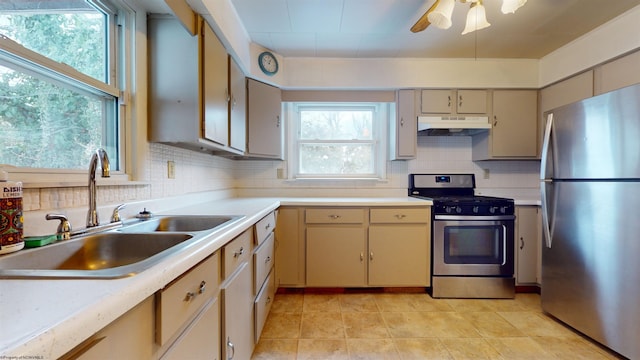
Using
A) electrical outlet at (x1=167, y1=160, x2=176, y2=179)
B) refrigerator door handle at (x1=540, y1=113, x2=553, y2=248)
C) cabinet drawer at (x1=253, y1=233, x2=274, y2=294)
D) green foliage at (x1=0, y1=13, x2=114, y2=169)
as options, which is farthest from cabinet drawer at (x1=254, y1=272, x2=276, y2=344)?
refrigerator door handle at (x1=540, y1=113, x2=553, y2=248)

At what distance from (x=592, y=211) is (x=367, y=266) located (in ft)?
5.30

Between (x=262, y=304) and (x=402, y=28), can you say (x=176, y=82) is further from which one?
(x=402, y=28)

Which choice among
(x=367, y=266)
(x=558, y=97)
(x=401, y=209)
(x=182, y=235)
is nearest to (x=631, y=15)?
(x=558, y=97)

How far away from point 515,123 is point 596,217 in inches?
53.2

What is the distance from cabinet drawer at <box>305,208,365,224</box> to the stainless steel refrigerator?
141cm

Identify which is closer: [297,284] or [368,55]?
[297,284]

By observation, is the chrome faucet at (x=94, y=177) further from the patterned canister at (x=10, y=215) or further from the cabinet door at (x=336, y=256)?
the cabinet door at (x=336, y=256)

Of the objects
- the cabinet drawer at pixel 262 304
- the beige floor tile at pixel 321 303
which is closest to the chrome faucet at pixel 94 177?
the cabinet drawer at pixel 262 304

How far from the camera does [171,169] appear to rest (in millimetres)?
1711

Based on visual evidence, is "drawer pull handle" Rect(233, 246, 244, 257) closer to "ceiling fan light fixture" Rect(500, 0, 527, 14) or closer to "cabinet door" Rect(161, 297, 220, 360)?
"cabinet door" Rect(161, 297, 220, 360)

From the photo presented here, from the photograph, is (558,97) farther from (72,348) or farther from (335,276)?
(72,348)

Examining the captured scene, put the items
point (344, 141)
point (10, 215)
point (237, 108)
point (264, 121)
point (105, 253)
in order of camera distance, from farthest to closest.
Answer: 1. point (344, 141)
2. point (264, 121)
3. point (237, 108)
4. point (105, 253)
5. point (10, 215)

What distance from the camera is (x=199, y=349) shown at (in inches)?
34.8

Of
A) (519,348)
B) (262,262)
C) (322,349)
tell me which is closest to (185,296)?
(262,262)
